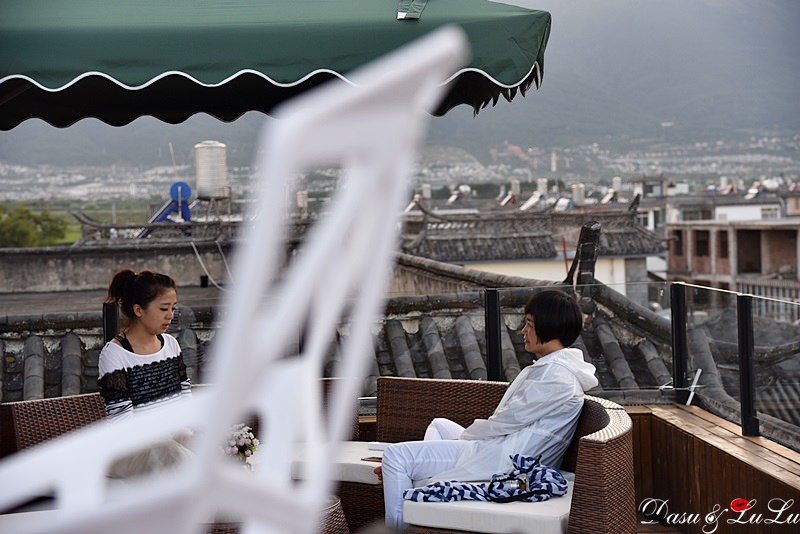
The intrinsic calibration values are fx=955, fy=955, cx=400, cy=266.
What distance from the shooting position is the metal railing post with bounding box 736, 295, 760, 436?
386 centimetres

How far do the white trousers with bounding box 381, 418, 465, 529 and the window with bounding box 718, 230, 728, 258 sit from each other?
190 ft

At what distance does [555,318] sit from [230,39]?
1.42m

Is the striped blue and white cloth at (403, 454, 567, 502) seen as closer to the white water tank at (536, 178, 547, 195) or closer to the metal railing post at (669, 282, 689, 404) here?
the metal railing post at (669, 282, 689, 404)

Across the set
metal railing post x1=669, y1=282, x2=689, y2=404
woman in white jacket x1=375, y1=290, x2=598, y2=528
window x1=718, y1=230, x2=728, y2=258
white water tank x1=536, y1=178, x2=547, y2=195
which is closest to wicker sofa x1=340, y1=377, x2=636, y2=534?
woman in white jacket x1=375, y1=290, x2=598, y2=528

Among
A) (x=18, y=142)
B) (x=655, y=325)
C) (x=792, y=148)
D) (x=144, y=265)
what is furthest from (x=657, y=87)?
(x=655, y=325)

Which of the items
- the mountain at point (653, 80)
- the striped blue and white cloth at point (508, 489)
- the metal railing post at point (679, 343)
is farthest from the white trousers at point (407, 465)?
the mountain at point (653, 80)

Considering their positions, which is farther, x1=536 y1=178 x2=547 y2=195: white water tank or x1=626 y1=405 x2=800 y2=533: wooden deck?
x1=536 y1=178 x2=547 y2=195: white water tank

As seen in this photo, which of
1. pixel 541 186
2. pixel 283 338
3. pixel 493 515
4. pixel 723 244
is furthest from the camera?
pixel 541 186

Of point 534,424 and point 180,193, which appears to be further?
point 180,193

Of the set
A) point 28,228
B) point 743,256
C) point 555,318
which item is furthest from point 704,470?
point 743,256

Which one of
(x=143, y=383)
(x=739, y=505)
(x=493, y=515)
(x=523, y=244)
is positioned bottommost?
(x=739, y=505)

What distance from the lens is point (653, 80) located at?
10450 centimetres

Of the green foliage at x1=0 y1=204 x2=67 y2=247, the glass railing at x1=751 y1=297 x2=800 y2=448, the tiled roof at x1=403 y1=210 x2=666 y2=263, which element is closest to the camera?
the glass railing at x1=751 y1=297 x2=800 y2=448

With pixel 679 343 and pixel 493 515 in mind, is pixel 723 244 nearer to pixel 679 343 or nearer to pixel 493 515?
pixel 679 343
